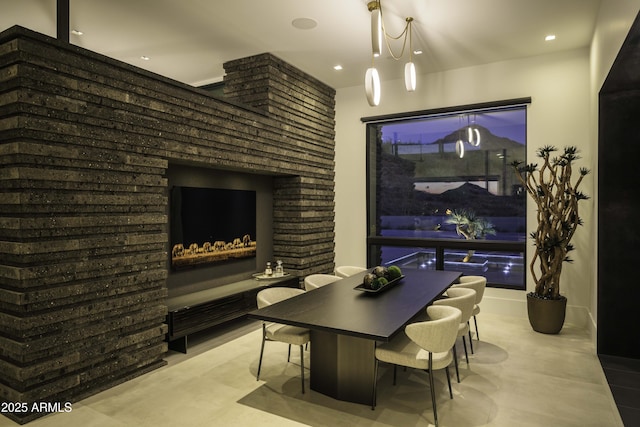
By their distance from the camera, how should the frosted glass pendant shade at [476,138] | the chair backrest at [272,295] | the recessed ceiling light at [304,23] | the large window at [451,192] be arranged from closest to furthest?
1. the chair backrest at [272,295]
2. the recessed ceiling light at [304,23]
3. the large window at [451,192]
4. the frosted glass pendant shade at [476,138]

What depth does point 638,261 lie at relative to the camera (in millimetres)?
3416

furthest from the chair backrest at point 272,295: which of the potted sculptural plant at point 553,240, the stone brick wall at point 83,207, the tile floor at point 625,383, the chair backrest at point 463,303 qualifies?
the potted sculptural plant at point 553,240

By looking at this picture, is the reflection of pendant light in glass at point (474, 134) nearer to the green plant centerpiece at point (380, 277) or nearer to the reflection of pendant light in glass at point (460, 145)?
the reflection of pendant light in glass at point (460, 145)

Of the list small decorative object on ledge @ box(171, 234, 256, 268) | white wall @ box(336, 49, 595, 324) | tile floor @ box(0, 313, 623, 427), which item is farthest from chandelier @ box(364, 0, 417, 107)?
small decorative object on ledge @ box(171, 234, 256, 268)

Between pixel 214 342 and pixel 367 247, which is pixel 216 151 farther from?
pixel 367 247

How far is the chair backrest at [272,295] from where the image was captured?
10.3 feet

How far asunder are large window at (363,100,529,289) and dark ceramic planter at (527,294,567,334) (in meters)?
0.84

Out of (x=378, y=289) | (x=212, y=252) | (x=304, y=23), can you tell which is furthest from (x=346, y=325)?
(x=304, y=23)

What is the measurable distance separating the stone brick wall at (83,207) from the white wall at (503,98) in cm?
254

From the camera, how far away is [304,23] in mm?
4043

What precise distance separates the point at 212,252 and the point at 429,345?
9.48 feet

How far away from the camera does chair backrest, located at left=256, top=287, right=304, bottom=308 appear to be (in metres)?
3.14

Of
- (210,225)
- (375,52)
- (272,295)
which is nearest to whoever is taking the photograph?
(375,52)

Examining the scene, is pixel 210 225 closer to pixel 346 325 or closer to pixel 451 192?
pixel 346 325
